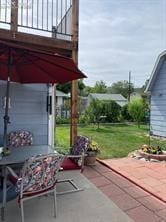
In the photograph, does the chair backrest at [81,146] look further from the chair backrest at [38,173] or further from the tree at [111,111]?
the tree at [111,111]

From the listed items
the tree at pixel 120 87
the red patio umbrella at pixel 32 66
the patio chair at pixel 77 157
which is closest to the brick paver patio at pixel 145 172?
the patio chair at pixel 77 157

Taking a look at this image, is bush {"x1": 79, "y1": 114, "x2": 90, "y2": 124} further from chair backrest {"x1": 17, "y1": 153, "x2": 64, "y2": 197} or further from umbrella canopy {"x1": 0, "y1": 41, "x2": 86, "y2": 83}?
chair backrest {"x1": 17, "y1": 153, "x2": 64, "y2": 197}

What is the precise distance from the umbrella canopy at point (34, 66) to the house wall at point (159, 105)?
7.13 metres

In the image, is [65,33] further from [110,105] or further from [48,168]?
[110,105]

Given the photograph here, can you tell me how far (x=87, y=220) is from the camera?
3217mm

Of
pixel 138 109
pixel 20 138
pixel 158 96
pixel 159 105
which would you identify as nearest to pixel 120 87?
pixel 138 109

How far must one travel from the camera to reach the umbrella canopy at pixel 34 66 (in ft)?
10.6

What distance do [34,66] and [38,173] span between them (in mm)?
1981

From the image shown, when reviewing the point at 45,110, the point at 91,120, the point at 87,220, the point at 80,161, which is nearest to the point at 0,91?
the point at 45,110

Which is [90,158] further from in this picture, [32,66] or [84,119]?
[84,119]

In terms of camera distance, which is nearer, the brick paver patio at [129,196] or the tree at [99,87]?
the brick paver patio at [129,196]

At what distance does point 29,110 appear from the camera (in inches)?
228

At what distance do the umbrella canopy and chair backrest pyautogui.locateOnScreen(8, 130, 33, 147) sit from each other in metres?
1.07

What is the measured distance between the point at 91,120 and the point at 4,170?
1301 cm
